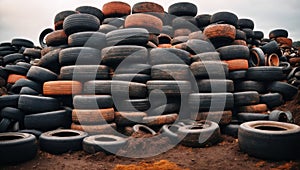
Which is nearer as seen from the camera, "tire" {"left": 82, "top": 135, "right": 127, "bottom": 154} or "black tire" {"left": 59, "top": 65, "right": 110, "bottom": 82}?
"tire" {"left": 82, "top": 135, "right": 127, "bottom": 154}

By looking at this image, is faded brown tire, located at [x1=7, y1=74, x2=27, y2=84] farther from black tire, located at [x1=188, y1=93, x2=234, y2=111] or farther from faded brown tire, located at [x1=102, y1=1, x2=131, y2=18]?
black tire, located at [x1=188, y1=93, x2=234, y2=111]

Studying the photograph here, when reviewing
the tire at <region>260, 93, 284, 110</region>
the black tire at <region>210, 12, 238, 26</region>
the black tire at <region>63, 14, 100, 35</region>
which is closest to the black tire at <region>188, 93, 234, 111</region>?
the tire at <region>260, 93, 284, 110</region>

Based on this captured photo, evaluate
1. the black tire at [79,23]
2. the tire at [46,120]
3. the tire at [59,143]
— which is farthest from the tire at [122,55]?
the tire at [59,143]

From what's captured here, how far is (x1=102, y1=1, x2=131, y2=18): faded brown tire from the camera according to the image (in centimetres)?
962

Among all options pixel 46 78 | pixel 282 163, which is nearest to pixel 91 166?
pixel 282 163

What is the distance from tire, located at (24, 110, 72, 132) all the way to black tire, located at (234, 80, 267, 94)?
16.9ft

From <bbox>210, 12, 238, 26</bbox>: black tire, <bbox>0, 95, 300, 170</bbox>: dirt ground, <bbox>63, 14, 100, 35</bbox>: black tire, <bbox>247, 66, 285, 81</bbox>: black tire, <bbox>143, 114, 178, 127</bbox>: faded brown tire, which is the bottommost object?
<bbox>0, 95, 300, 170</bbox>: dirt ground

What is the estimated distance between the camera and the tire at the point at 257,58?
8367 mm

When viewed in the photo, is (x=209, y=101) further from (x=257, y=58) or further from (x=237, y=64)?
(x=257, y=58)

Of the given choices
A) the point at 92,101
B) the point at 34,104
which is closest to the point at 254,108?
the point at 92,101

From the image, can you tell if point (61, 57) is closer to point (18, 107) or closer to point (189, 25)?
point (18, 107)

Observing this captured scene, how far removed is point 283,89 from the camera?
723 cm

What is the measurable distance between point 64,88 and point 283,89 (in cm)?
653

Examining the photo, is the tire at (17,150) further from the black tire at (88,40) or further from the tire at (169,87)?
the black tire at (88,40)
